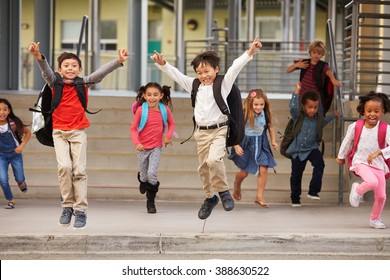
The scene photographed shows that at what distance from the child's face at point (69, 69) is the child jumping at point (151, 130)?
6.87 ft

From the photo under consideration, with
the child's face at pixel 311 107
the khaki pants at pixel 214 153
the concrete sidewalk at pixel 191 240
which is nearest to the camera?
the concrete sidewalk at pixel 191 240

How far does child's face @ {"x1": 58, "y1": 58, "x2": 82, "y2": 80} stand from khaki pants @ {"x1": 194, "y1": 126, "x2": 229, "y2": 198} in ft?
4.53

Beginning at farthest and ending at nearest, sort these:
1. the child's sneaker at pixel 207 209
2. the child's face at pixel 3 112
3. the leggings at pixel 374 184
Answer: the child's face at pixel 3 112 → the leggings at pixel 374 184 → the child's sneaker at pixel 207 209

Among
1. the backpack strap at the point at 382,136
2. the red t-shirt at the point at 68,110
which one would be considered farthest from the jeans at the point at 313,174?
the red t-shirt at the point at 68,110

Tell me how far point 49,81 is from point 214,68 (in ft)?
5.41

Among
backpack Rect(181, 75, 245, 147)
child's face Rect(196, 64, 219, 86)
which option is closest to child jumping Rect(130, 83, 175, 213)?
backpack Rect(181, 75, 245, 147)

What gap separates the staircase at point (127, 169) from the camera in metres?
13.9

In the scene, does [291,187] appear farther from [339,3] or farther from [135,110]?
[339,3]

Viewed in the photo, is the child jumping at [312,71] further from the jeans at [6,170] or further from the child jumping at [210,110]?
the child jumping at [210,110]

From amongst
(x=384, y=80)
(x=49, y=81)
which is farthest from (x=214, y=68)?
(x=384, y=80)

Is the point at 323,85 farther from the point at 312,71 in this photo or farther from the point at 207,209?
the point at 207,209

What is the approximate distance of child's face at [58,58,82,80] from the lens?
33.5 ft

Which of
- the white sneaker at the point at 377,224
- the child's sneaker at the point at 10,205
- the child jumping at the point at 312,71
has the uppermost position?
the child jumping at the point at 312,71

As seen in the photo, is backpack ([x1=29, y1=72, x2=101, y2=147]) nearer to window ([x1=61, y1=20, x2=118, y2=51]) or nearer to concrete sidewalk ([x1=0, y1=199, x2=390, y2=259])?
concrete sidewalk ([x1=0, y1=199, x2=390, y2=259])
